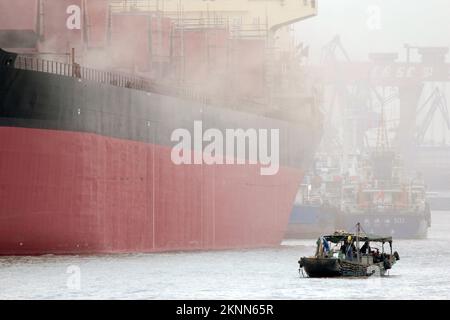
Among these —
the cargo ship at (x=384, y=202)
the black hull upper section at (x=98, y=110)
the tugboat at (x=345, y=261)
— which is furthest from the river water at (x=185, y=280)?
the cargo ship at (x=384, y=202)

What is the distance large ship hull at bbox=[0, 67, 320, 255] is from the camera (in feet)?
149

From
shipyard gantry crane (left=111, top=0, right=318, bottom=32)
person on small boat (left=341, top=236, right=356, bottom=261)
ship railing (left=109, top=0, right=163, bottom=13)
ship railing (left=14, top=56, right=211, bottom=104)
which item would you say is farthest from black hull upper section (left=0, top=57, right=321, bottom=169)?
shipyard gantry crane (left=111, top=0, right=318, bottom=32)

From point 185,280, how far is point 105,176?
759 centimetres

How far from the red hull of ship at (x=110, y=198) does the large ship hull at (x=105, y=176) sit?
4 centimetres

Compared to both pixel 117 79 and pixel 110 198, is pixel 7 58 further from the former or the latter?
pixel 117 79

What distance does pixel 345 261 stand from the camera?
45.7 metres

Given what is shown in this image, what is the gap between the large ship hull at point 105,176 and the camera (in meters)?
45.4

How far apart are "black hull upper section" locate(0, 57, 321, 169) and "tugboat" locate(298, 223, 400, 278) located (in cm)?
947

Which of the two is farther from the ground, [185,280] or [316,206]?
[316,206]

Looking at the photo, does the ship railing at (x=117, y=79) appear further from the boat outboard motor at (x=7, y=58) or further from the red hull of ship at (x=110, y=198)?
the boat outboard motor at (x=7, y=58)

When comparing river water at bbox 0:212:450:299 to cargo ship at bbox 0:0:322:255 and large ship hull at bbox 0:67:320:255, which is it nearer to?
large ship hull at bbox 0:67:320:255

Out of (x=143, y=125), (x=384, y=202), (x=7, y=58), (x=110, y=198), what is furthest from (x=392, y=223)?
(x=7, y=58)
